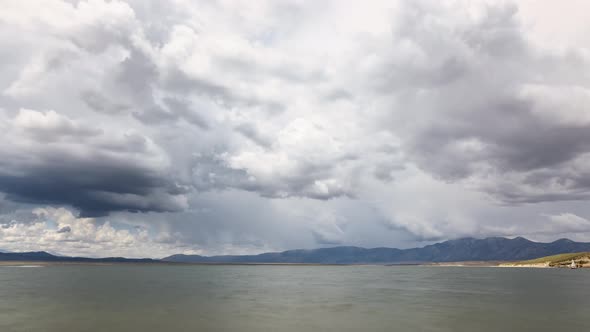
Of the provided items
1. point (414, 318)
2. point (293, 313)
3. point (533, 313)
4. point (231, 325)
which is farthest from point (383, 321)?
point (533, 313)

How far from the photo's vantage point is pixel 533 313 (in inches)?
2896

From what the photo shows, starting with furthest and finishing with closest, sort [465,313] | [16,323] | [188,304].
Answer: [188,304]
[465,313]
[16,323]

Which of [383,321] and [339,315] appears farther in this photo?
[339,315]

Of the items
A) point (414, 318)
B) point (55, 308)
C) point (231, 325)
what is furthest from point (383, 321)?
point (55, 308)

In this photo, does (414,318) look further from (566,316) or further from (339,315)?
(566,316)

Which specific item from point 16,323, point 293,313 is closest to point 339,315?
point 293,313

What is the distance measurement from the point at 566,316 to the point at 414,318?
2709 cm

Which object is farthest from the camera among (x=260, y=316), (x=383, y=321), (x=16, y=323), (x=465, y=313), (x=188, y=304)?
(x=188, y=304)

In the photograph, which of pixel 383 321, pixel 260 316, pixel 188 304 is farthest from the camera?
pixel 188 304

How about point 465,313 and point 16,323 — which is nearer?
point 16,323

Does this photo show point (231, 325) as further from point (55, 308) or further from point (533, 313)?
point (533, 313)

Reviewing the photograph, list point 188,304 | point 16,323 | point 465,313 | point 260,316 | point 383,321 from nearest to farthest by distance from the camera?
Answer: 1. point 16,323
2. point 383,321
3. point 260,316
4. point 465,313
5. point 188,304

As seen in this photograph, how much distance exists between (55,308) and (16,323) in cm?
1818

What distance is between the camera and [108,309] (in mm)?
74938
